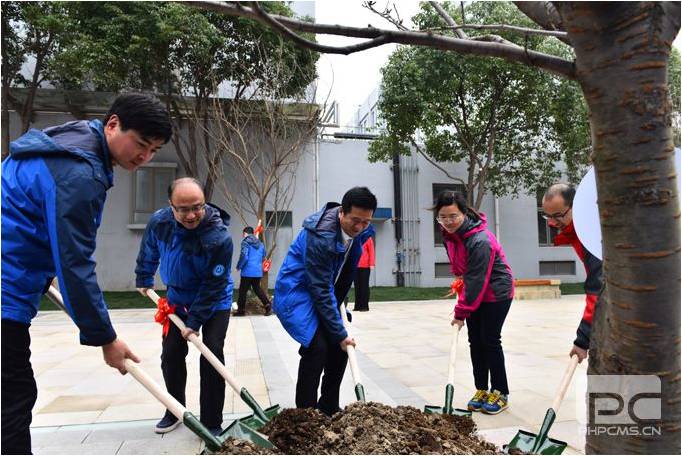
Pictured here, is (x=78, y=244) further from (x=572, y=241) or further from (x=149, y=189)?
(x=149, y=189)

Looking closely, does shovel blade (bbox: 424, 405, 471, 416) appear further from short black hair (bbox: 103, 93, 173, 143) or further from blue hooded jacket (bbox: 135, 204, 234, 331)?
short black hair (bbox: 103, 93, 173, 143)

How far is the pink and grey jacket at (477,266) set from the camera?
128 inches

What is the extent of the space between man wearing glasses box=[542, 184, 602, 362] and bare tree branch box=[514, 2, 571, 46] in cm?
135

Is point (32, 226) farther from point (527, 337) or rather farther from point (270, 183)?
point (270, 183)

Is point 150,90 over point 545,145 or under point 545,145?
over

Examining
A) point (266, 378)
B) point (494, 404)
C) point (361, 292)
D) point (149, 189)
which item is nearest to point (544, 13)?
point (494, 404)

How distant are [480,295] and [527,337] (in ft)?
12.7

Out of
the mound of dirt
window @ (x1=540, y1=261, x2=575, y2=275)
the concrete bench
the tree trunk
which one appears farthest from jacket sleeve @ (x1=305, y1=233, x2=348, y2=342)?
window @ (x1=540, y1=261, x2=575, y2=275)

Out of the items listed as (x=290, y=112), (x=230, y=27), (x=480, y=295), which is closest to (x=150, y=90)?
(x=230, y=27)

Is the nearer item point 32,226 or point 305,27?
point 305,27

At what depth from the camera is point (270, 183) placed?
10.1 metres

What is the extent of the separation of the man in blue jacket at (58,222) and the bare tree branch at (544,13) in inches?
52.7

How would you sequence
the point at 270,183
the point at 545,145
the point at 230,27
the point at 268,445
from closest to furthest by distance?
1. the point at 268,445
2. the point at 270,183
3. the point at 230,27
4. the point at 545,145

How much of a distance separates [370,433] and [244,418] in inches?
30.7
